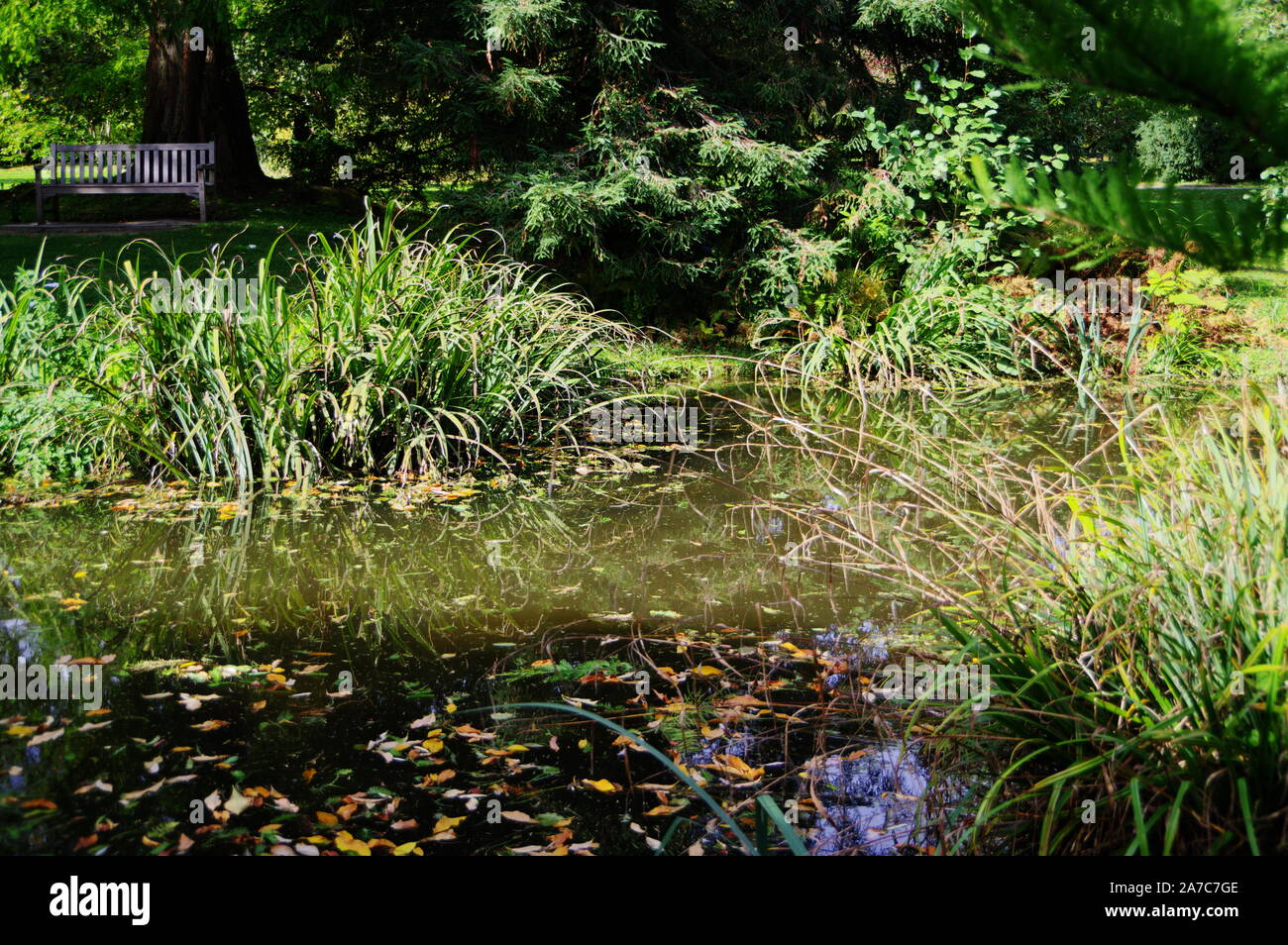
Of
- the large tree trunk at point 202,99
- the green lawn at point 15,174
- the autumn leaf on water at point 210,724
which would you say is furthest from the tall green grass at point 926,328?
the green lawn at point 15,174

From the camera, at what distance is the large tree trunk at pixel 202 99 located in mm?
13492

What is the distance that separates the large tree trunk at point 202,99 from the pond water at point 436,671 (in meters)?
8.33

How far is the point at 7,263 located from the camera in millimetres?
9930

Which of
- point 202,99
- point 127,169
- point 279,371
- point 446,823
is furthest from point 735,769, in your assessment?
point 202,99

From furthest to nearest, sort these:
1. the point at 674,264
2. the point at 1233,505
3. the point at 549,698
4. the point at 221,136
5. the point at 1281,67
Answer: the point at 221,136 < the point at 674,264 < the point at 549,698 < the point at 1233,505 < the point at 1281,67

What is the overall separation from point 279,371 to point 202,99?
9437 mm

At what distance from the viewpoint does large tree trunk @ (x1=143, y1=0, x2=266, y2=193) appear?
1349 centimetres

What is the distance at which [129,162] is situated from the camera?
39.5ft

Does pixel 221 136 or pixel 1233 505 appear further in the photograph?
pixel 221 136

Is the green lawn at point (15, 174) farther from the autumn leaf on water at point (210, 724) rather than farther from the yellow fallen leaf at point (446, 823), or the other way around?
the yellow fallen leaf at point (446, 823)

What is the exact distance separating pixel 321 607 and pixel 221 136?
1205cm

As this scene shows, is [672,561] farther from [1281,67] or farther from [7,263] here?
[7,263]

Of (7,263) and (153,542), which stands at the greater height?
(7,263)

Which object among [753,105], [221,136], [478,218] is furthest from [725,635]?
[221,136]
